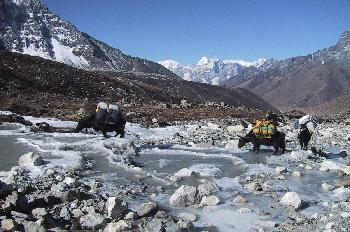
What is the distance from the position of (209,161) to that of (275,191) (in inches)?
186

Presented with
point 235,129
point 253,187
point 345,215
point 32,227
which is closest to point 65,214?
point 32,227

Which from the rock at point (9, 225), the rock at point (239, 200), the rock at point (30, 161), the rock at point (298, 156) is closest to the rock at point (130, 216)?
the rock at point (9, 225)

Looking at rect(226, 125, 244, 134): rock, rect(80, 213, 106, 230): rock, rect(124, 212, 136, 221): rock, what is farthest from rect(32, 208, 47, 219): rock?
rect(226, 125, 244, 134): rock

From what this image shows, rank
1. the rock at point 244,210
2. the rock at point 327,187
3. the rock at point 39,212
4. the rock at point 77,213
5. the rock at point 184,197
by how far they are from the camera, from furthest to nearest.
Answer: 1. the rock at point 327,187
2. the rock at point 184,197
3. the rock at point 244,210
4. the rock at point 77,213
5. the rock at point 39,212

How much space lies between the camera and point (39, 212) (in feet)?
27.6

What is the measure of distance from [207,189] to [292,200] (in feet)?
6.43

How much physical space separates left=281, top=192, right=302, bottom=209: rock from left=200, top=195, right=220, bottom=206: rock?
1.39 meters

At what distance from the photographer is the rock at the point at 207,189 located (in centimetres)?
1054

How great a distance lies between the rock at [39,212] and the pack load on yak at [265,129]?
35.8 ft

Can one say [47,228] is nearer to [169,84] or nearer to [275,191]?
[275,191]

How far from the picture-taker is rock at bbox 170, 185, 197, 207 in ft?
32.3

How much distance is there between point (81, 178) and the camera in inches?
467

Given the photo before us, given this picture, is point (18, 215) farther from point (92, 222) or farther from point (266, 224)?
point (266, 224)

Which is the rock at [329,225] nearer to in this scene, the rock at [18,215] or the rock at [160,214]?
the rock at [160,214]
